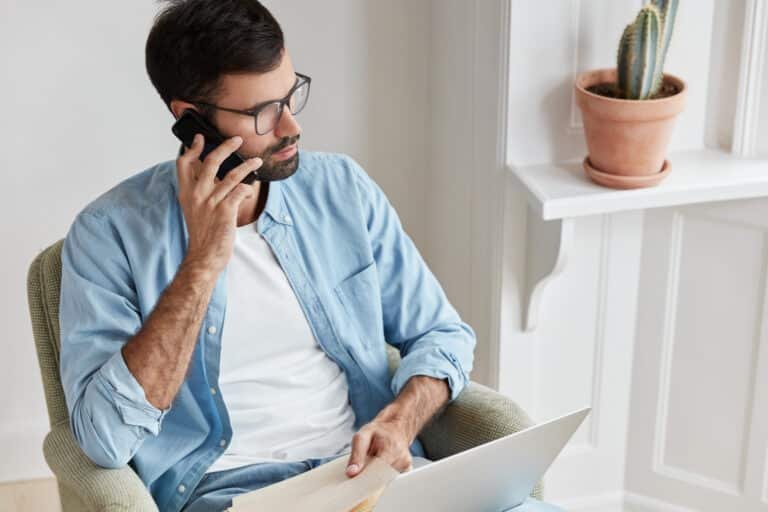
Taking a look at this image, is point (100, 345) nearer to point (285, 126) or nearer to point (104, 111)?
point (285, 126)

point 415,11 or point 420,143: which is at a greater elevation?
point 415,11

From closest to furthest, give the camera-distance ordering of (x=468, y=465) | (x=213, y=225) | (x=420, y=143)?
(x=468, y=465), (x=213, y=225), (x=420, y=143)

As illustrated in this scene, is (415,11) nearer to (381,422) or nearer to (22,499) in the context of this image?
(381,422)

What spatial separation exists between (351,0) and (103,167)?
639mm

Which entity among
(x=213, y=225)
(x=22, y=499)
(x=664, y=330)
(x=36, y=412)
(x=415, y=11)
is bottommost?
(x=22, y=499)

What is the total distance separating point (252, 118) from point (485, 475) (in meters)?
0.60

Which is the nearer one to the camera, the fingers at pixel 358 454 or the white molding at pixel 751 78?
the fingers at pixel 358 454

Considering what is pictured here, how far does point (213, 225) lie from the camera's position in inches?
61.4

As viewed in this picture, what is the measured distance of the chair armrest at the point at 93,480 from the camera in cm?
149

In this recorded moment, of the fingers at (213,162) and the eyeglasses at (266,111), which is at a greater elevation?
the eyeglasses at (266,111)

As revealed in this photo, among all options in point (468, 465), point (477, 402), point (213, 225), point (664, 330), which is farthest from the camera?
point (664, 330)

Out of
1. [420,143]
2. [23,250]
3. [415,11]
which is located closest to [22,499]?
[23,250]

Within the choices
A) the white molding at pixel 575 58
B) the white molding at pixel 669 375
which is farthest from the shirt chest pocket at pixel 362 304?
the white molding at pixel 669 375

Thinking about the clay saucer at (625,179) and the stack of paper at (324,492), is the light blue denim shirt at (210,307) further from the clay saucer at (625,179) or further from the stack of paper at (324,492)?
the clay saucer at (625,179)
